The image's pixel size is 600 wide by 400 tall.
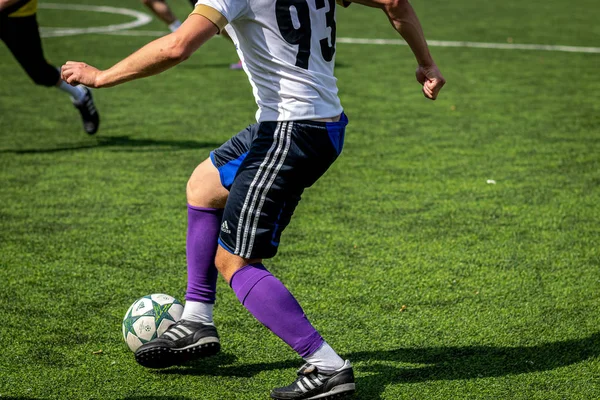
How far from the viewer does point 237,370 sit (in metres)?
3.25

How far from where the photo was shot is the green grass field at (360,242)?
324 cm

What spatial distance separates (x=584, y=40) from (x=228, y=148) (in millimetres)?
10724

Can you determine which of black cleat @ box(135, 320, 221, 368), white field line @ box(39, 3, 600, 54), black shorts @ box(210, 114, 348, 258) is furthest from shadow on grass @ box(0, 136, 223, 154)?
→ white field line @ box(39, 3, 600, 54)

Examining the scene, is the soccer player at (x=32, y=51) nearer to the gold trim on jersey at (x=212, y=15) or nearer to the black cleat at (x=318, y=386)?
the gold trim on jersey at (x=212, y=15)

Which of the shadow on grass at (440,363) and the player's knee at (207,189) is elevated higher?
the player's knee at (207,189)

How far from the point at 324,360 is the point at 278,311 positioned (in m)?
0.25

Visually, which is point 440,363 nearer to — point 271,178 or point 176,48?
point 271,178

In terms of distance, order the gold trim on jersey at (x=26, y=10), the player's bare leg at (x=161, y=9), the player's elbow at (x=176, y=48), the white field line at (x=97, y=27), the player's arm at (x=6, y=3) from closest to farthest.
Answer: the player's elbow at (x=176, y=48) < the player's arm at (x=6, y=3) < the gold trim on jersey at (x=26, y=10) < the player's bare leg at (x=161, y=9) < the white field line at (x=97, y=27)

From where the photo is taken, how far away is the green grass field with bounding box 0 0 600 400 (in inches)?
127

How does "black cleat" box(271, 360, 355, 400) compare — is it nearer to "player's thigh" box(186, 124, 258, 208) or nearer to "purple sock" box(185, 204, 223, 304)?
"purple sock" box(185, 204, 223, 304)

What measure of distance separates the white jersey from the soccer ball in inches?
40.1

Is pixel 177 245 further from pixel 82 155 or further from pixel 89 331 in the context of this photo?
pixel 82 155

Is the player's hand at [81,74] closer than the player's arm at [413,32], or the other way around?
the player's hand at [81,74]

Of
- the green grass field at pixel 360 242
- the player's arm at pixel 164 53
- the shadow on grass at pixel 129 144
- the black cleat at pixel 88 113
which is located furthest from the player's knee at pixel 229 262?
the black cleat at pixel 88 113
